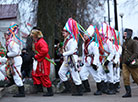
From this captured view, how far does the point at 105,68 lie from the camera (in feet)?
38.0

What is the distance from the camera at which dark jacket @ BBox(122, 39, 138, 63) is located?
33.2 feet

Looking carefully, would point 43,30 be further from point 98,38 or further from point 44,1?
point 98,38

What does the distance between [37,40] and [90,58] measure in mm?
1612

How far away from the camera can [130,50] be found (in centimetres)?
1029

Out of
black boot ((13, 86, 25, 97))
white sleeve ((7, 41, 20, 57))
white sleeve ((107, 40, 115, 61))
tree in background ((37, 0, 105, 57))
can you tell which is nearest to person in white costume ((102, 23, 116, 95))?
white sleeve ((107, 40, 115, 61))

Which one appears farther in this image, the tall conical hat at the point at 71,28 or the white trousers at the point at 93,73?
the white trousers at the point at 93,73

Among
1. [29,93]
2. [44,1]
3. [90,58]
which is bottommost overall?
[29,93]

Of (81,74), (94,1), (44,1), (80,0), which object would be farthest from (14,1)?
(94,1)

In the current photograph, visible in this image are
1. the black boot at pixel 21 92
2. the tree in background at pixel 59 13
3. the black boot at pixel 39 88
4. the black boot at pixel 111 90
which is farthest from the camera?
the tree in background at pixel 59 13

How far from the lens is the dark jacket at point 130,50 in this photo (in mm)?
10109

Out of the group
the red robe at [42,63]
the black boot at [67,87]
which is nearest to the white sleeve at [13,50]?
the red robe at [42,63]

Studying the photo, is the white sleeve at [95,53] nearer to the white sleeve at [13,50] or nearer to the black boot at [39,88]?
the black boot at [39,88]

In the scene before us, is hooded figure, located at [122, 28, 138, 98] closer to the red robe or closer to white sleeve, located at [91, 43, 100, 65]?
white sleeve, located at [91, 43, 100, 65]

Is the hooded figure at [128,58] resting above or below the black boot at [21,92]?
above
